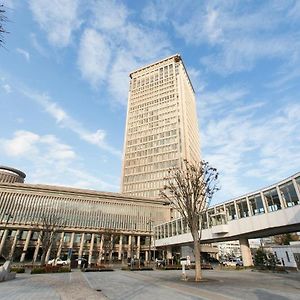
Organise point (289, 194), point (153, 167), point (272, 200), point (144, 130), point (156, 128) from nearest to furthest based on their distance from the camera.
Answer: point (289, 194) < point (272, 200) < point (153, 167) < point (156, 128) < point (144, 130)

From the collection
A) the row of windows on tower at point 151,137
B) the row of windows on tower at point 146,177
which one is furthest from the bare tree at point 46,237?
the row of windows on tower at point 151,137

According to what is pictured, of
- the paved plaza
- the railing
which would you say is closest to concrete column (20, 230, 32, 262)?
the railing

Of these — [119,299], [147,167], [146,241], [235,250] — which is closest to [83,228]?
[146,241]

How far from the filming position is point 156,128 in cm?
12462

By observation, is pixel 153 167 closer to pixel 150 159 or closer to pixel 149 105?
pixel 150 159

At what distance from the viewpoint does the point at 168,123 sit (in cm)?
12225

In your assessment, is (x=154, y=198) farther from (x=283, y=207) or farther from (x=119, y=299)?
(x=119, y=299)

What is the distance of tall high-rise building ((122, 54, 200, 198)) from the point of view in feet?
370

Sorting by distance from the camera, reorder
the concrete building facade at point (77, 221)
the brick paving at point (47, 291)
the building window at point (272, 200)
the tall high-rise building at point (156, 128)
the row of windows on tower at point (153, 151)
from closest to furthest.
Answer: the brick paving at point (47, 291) < the building window at point (272, 200) < the concrete building facade at point (77, 221) < the tall high-rise building at point (156, 128) < the row of windows on tower at point (153, 151)

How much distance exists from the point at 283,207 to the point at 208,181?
10.3m

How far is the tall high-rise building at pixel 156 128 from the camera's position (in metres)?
113

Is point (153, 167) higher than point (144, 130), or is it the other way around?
point (144, 130)

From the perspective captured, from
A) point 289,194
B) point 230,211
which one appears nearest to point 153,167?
point 230,211

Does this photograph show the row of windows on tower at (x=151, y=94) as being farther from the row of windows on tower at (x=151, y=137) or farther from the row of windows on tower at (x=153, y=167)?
the row of windows on tower at (x=153, y=167)
